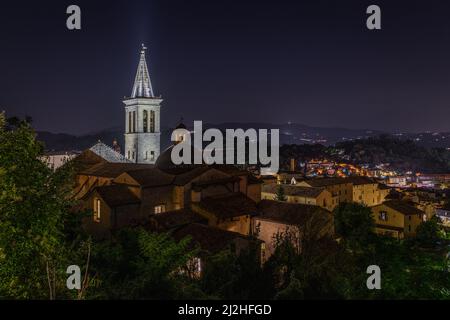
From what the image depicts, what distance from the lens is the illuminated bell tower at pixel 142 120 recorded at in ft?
163

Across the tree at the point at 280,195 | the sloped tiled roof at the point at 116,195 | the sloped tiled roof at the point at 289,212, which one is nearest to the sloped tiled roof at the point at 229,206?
the sloped tiled roof at the point at 289,212

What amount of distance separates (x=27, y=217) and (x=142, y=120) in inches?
1685

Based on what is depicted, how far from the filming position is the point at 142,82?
50.9 m

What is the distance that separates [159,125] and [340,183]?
24.2m

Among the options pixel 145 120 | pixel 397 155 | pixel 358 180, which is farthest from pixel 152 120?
pixel 397 155

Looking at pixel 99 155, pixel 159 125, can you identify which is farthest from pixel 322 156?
pixel 99 155

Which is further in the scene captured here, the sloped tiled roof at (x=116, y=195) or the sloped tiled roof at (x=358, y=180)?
the sloped tiled roof at (x=358, y=180)

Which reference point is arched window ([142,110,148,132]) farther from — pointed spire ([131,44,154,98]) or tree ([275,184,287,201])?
tree ([275,184,287,201])

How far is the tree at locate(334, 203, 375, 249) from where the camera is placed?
33.0 meters

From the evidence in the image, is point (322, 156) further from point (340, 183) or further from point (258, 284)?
point (258, 284)

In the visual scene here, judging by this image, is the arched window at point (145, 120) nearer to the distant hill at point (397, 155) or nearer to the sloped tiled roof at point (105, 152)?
the sloped tiled roof at point (105, 152)

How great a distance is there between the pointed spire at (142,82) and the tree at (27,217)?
Answer: 4225 cm

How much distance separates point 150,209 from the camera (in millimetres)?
26375
